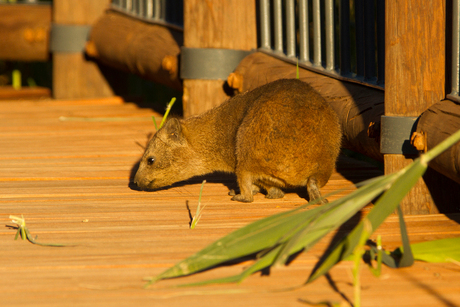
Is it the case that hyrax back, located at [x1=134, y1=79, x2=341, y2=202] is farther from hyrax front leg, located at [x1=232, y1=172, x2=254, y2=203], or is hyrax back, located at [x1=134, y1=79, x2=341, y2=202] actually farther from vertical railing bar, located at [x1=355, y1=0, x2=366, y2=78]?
vertical railing bar, located at [x1=355, y1=0, x2=366, y2=78]

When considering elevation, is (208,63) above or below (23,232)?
above

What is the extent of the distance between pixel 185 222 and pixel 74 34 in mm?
5588

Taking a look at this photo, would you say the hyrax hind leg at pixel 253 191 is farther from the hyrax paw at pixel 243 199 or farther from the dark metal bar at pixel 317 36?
the dark metal bar at pixel 317 36

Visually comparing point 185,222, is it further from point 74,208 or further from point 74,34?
point 74,34

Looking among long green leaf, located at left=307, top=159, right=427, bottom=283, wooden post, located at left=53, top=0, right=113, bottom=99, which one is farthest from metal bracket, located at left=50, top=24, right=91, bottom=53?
long green leaf, located at left=307, top=159, right=427, bottom=283

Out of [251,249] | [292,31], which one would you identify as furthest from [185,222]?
[292,31]

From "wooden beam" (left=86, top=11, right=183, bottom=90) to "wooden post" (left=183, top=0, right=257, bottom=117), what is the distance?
0.47 meters

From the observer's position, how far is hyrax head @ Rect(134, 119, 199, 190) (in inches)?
153

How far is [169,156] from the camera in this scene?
3.98 m

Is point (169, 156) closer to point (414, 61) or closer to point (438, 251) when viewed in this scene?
point (414, 61)

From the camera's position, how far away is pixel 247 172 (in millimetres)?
3387

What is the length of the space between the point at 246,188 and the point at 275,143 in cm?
33

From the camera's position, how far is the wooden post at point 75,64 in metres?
7.63

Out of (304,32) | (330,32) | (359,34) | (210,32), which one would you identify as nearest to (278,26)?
(304,32)
